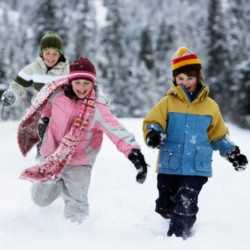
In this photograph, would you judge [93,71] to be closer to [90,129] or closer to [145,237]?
[90,129]

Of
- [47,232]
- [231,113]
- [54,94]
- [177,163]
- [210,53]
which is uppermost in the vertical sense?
Answer: [210,53]

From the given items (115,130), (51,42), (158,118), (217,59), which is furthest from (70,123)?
(217,59)

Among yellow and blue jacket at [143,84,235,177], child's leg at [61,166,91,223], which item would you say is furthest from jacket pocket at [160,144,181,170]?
child's leg at [61,166,91,223]

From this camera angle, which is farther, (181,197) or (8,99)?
(8,99)

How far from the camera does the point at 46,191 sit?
5.93 metres

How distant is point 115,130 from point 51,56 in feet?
9.49

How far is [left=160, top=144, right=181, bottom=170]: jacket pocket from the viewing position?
536 centimetres

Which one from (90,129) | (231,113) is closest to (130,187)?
(90,129)

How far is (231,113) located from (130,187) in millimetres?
39356

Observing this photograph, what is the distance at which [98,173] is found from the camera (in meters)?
8.57

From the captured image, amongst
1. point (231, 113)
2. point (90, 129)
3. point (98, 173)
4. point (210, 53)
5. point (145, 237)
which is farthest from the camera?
point (210, 53)

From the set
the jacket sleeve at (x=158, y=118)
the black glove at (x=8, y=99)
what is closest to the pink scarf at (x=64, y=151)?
the jacket sleeve at (x=158, y=118)

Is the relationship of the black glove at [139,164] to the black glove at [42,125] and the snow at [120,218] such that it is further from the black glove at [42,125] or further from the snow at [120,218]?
the black glove at [42,125]

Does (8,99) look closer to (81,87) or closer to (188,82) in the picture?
(81,87)
